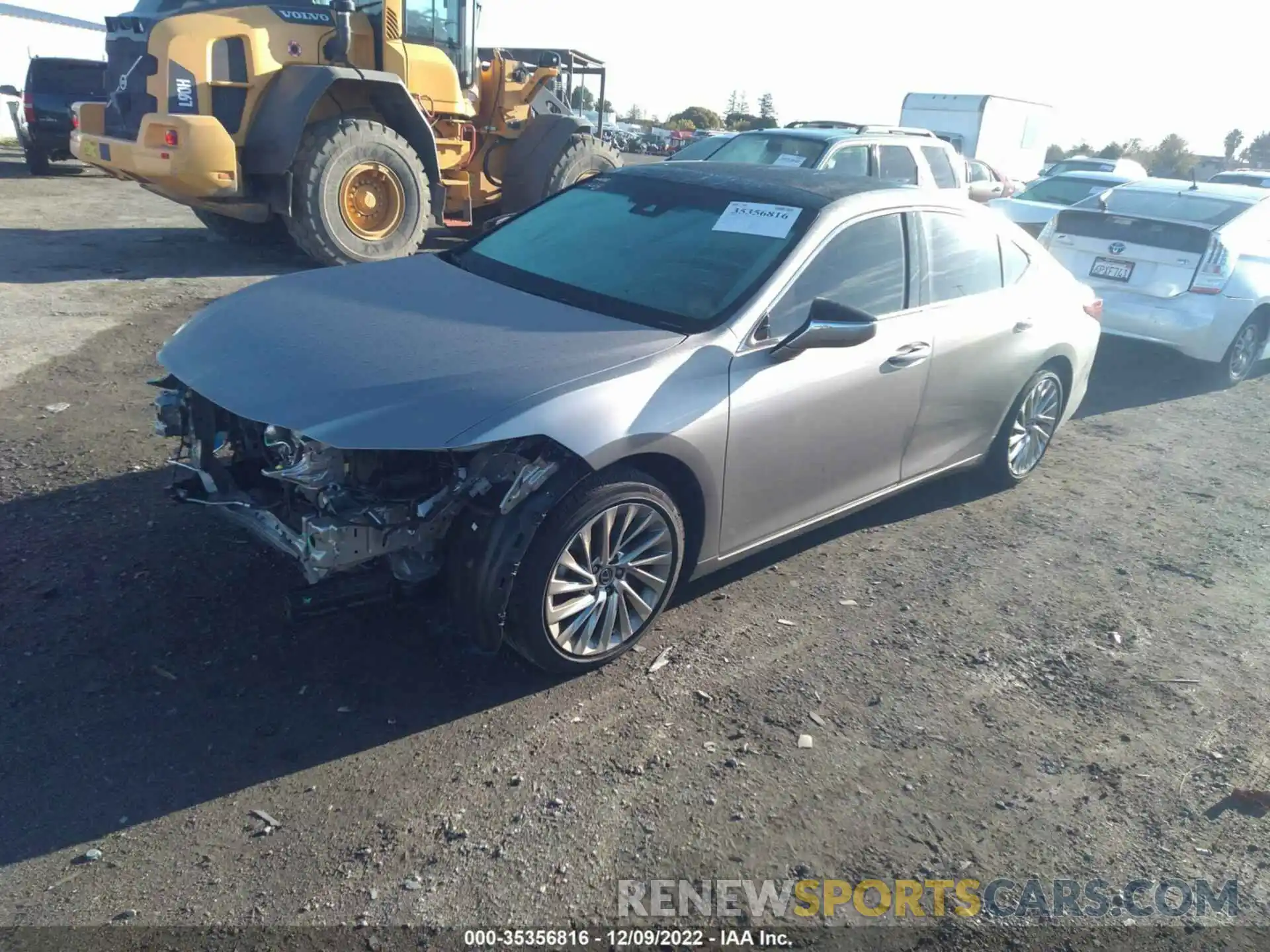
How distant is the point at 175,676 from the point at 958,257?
3952 millimetres

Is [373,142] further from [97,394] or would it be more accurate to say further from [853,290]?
[853,290]

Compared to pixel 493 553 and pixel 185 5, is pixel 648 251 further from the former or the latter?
pixel 185 5

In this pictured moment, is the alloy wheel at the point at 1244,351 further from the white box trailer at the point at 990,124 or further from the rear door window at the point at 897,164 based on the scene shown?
the white box trailer at the point at 990,124

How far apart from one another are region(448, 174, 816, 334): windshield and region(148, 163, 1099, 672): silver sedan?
0.01 metres

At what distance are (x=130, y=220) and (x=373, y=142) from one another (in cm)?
488

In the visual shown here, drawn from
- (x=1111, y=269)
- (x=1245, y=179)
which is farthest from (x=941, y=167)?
(x=1245, y=179)

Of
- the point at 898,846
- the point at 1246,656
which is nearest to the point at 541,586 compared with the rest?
the point at 898,846

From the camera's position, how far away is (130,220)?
12398 mm

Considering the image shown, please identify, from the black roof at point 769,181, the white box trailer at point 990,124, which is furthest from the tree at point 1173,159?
the black roof at point 769,181

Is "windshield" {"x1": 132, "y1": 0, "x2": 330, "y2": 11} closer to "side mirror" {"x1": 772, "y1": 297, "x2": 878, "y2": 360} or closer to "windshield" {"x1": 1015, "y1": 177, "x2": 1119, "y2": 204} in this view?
"side mirror" {"x1": 772, "y1": 297, "x2": 878, "y2": 360}

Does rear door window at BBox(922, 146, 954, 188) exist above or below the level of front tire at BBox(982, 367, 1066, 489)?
above

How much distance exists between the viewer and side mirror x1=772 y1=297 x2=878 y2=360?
3688 millimetres

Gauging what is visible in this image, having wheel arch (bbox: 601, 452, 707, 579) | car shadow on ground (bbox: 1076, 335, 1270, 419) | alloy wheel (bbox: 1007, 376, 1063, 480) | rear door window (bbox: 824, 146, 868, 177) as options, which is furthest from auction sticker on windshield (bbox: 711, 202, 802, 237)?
rear door window (bbox: 824, 146, 868, 177)

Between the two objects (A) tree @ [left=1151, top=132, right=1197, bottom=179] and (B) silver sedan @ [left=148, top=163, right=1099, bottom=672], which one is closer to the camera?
(B) silver sedan @ [left=148, top=163, right=1099, bottom=672]
